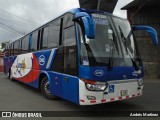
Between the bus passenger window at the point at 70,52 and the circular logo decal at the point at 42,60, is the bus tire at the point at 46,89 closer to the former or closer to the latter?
the circular logo decal at the point at 42,60

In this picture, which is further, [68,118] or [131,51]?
[131,51]

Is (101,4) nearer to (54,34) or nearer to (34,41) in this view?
(34,41)

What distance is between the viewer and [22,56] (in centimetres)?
1257

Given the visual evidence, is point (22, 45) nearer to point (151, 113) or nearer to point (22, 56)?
point (22, 56)

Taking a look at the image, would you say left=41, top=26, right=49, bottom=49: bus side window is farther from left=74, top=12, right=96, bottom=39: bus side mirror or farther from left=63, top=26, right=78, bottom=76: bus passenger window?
left=74, top=12, right=96, bottom=39: bus side mirror

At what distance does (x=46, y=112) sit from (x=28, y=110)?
601 mm

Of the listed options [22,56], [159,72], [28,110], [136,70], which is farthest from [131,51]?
[159,72]

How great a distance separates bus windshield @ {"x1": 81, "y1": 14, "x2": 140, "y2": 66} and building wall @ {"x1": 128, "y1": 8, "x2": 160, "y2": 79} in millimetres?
10998

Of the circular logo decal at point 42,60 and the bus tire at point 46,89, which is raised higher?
the circular logo decal at point 42,60

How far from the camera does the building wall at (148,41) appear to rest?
17.8 metres

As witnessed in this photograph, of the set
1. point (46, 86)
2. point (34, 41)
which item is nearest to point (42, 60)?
point (46, 86)

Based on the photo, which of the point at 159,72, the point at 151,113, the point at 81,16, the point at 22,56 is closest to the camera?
the point at 81,16

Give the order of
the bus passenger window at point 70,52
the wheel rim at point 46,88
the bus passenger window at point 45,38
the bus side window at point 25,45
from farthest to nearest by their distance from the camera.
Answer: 1. the bus side window at point 25,45
2. the bus passenger window at point 45,38
3. the wheel rim at point 46,88
4. the bus passenger window at point 70,52

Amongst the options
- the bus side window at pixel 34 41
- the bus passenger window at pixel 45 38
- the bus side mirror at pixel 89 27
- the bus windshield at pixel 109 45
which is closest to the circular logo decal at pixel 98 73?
the bus windshield at pixel 109 45
